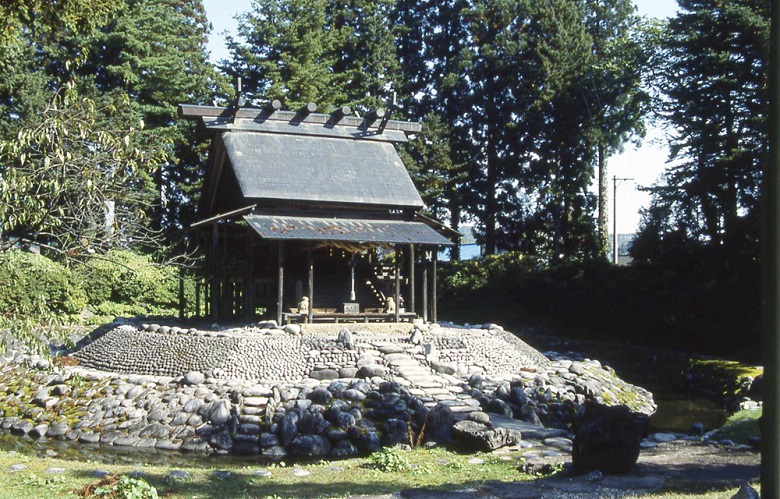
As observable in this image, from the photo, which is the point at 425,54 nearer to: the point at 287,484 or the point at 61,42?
the point at 61,42

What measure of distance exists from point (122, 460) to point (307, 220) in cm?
975

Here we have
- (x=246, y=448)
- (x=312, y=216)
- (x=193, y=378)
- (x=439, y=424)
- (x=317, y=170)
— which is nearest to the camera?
(x=439, y=424)

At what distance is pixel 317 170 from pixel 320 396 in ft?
29.4

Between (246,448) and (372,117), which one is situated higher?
(372,117)

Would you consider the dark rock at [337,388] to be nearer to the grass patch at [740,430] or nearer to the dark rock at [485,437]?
the dark rock at [485,437]

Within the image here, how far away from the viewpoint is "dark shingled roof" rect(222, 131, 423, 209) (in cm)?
2314

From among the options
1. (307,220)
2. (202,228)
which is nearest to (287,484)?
(307,220)

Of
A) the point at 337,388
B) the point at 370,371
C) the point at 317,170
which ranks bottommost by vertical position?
the point at 337,388

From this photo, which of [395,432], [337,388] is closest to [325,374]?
[337,388]

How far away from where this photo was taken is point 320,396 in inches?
672

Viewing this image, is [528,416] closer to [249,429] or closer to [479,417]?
[479,417]

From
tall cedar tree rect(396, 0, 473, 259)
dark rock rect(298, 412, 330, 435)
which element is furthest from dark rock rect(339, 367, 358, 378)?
tall cedar tree rect(396, 0, 473, 259)

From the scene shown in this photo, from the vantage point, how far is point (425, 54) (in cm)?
4300

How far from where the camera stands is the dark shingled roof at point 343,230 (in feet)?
70.1
